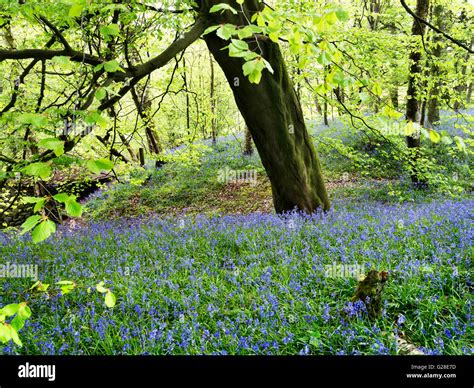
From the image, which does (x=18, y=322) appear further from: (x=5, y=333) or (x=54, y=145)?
(x=54, y=145)

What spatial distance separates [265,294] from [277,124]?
A: 162 inches

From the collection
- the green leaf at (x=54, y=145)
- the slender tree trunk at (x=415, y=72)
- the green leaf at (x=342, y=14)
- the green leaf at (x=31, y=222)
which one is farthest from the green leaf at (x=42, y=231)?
the slender tree trunk at (x=415, y=72)

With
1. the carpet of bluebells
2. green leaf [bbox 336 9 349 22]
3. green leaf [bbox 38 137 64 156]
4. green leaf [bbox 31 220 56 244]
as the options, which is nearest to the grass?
the carpet of bluebells

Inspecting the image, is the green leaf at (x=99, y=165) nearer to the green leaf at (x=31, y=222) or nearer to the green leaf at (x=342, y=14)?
the green leaf at (x=31, y=222)

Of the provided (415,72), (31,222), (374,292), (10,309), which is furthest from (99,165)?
(415,72)

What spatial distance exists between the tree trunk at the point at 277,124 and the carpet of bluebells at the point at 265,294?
4.74ft

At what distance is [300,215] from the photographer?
292 inches

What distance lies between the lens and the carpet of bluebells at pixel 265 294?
3287 millimetres

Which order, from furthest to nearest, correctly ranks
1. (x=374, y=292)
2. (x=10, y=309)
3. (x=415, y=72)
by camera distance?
(x=415, y=72), (x=374, y=292), (x=10, y=309)

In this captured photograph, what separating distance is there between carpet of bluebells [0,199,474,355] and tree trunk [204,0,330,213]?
144cm

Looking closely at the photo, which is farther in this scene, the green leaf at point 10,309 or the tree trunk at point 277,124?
the tree trunk at point 277,124

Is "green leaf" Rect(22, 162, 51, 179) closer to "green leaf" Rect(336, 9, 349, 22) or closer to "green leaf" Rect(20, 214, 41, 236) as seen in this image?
"green leaf" Rect(20, 214, 41, 236)

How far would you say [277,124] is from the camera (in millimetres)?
7152

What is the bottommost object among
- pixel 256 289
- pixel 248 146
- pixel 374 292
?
pixel 256 289
